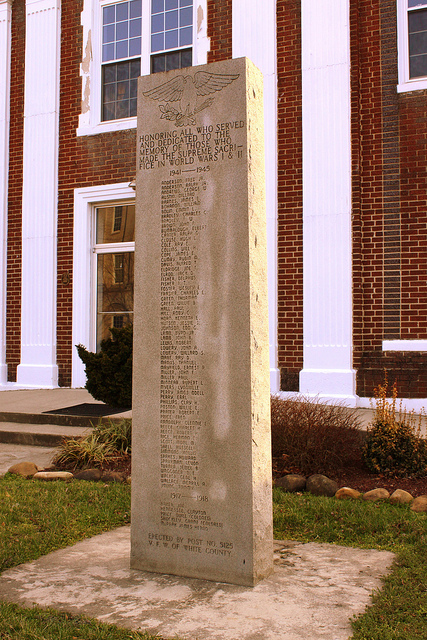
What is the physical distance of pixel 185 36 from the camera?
11.5 meters

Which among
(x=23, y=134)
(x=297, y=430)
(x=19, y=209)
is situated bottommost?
(x=297, y=430)

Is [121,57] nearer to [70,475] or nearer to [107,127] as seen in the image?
[107,127]

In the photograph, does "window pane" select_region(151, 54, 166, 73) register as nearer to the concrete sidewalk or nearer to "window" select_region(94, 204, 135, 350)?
"window" select_region(94, 204, 135, 350)

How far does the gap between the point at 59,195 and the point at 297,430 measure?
26.0ft

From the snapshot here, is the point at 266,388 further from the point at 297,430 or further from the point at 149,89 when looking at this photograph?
the point at 297,430

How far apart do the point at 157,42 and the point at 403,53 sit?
457 centimetres

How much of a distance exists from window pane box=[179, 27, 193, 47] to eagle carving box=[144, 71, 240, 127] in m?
8.56

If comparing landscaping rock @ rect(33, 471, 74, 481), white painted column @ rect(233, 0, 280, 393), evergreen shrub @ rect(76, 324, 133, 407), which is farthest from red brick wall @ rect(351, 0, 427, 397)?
landscaping rock @ rect(33, 471, 74, 481)

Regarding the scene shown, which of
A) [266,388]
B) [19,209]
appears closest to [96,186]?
[19,209]

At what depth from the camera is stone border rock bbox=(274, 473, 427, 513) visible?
492 cm

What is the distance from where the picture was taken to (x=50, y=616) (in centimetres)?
297

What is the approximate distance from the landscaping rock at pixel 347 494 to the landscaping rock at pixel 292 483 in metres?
0.40

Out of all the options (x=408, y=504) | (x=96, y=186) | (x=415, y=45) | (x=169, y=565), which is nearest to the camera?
(x=169, y=565)

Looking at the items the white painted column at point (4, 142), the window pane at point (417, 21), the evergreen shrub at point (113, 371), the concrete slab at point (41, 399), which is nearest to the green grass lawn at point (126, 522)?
the evergreen shrub at point (113, 371)
